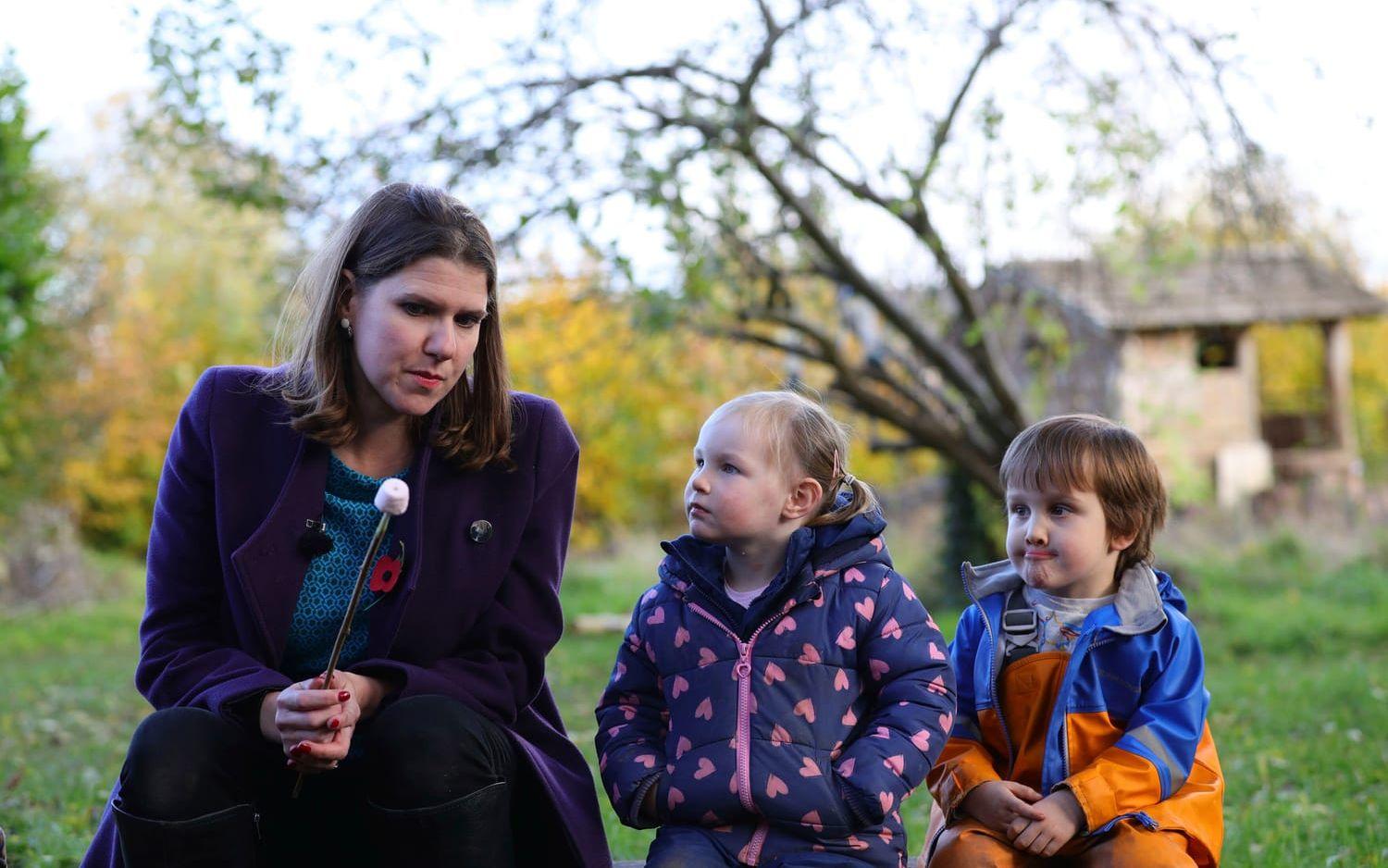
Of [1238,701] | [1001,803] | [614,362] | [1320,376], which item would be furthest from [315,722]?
[1320,376]

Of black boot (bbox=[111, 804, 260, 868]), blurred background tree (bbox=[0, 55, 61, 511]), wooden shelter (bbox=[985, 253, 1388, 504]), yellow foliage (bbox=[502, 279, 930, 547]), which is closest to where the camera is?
black boot (bbox=[111, 804, 260, 868])

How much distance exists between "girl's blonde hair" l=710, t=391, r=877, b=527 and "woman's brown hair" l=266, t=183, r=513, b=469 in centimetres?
47

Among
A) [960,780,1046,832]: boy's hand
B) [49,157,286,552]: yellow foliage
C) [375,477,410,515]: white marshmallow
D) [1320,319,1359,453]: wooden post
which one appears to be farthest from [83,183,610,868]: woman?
[1320,319,1359,453]: wooden post

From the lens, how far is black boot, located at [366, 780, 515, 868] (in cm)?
227

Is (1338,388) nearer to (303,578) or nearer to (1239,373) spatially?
(1239,373)

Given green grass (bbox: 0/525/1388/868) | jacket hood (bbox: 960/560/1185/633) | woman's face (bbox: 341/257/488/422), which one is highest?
woman's face (bbox: 341/257/488/422)

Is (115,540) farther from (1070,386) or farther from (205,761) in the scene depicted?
(205,761)

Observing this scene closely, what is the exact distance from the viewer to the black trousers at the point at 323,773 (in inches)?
88.4

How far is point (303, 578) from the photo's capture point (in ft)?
8.45

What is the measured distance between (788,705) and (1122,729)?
0.63m

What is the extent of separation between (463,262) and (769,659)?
946 millimetres

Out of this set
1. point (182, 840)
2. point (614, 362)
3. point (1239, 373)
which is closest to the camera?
point (182, 840)

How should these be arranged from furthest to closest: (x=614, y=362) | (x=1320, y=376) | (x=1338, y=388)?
1. (x=1320, y=376)
2. (x=1338, y=388)
3. (x=614, y=362)

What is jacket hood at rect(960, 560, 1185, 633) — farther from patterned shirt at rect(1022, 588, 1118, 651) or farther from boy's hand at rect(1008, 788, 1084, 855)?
boy's hand at rect(1008, 788, 1084, 855)
